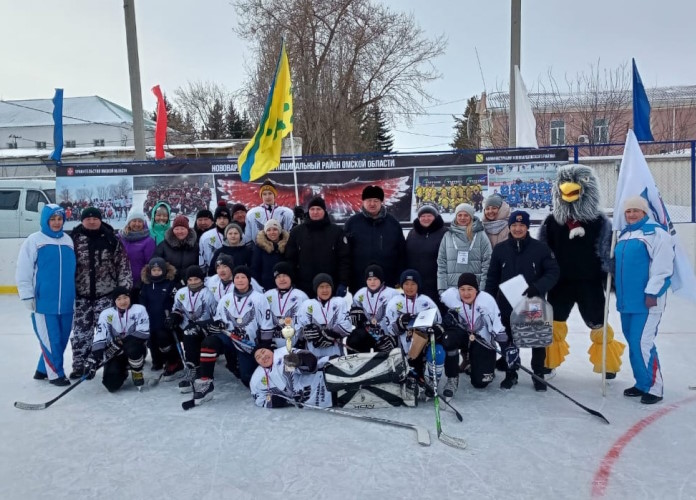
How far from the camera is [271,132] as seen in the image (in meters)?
6.50

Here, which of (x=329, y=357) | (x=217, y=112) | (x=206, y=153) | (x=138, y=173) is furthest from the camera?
(x=217, y=112)

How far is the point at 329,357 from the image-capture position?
439 centimetres

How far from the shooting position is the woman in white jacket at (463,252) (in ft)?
15.3

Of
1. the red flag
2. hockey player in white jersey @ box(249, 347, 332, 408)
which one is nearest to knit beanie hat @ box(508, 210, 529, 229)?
hockey player in white jersey @ box(249, 347, 332, 408)

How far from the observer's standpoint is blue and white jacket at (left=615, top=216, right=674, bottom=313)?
398 centimetres

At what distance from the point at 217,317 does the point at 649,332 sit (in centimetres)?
337

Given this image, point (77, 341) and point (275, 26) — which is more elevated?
point (275, 26)

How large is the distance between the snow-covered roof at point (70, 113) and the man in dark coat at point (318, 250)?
38748 millimetres

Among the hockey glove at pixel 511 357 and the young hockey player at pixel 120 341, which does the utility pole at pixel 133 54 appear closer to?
the young hockey player at pixel 120 341

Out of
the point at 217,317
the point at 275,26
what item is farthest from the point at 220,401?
the point at 275,26

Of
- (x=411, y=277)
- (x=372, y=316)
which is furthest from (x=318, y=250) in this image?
(x=411, y=277)

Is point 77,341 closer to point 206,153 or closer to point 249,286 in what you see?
point 249,286

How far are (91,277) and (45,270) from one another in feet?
1.21

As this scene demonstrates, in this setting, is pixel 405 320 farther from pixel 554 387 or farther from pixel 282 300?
pixel 554 387
